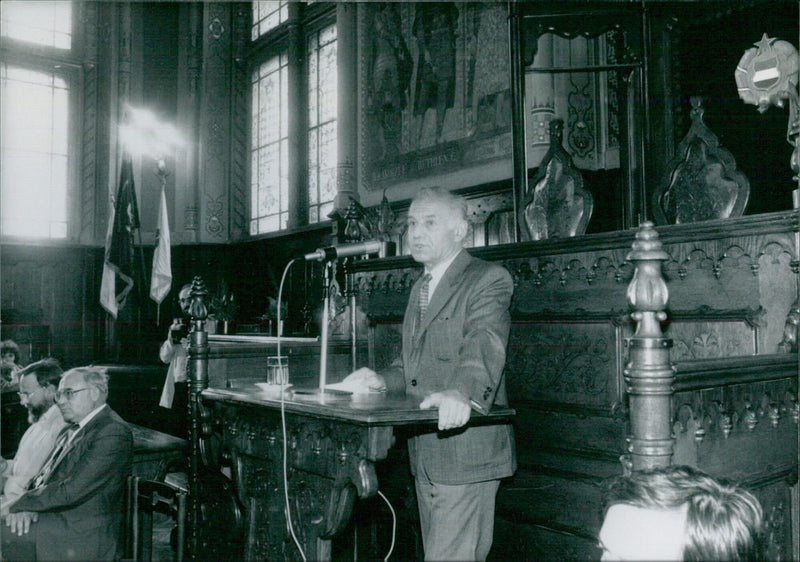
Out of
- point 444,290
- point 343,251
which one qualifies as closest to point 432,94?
point 343,251

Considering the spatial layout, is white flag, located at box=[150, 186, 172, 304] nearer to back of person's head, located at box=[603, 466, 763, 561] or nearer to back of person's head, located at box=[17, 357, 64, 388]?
back of person's head, located at box=[17, 357, 64, 388]

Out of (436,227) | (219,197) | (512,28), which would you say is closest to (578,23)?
(512,28)

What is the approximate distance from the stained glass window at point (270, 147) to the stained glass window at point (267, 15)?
56cm

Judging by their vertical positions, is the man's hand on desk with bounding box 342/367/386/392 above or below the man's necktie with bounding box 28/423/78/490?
above

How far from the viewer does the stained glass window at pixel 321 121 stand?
9.20 m

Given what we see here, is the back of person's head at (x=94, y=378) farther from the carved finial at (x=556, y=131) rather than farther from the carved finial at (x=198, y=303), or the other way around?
the carved finial at (x=556, y=131)

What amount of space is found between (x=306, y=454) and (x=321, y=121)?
7.32 m

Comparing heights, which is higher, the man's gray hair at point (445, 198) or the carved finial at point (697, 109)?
the carved finial at point (697, 109)

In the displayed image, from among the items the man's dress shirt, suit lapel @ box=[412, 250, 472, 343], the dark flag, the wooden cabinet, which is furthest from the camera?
the dark flag

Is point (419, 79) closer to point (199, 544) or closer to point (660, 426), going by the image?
point (199, 544)

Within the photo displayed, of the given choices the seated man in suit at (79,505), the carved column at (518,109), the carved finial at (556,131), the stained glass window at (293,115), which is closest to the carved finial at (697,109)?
the carved finial at (556,131)

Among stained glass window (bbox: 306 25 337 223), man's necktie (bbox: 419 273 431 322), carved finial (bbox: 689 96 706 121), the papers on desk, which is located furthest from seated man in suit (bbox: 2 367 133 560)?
stained glass window (bbox: 306 25 337 223)

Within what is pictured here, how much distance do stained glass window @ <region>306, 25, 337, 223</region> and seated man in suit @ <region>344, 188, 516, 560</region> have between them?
6405mm

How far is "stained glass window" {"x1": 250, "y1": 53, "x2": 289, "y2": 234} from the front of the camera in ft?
33.2
